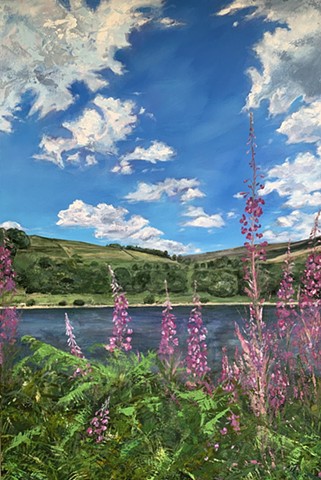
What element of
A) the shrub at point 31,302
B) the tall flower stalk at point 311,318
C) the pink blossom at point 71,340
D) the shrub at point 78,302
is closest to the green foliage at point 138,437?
the pink blossom at point 71,340

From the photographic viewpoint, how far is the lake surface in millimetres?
3855

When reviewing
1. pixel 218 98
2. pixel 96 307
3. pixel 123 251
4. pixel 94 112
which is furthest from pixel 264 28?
pixel 96 307

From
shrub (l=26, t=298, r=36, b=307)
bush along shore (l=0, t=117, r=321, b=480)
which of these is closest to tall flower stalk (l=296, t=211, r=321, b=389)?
bush along shore (l=0, t=117, r=321, b=480)

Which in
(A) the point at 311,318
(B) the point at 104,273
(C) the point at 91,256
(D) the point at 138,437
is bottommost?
(D) the point at 138,437

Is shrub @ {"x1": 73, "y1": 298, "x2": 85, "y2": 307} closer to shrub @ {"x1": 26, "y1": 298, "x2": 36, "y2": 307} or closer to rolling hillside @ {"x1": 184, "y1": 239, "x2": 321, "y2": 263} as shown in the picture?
shrub @ {"x1": 26, "y1": 298, "x2": 36, "y2": 307}

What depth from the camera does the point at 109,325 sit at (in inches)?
154

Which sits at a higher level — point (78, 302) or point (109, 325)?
point (78, 302)

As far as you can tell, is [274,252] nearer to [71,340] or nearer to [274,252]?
[274,252]

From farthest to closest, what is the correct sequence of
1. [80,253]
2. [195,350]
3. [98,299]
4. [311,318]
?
[80,253] < [98,299] < [311,318] < [195,350]

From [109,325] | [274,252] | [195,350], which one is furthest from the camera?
[109,325]

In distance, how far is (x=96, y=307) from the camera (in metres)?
4.01

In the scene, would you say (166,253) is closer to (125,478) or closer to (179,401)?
(179,401)

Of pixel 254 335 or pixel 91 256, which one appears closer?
pixel 254 335

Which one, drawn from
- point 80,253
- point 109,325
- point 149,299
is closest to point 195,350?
point 109,325
